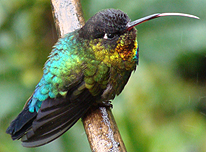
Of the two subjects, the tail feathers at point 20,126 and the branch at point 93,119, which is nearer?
the branch at point 93,119

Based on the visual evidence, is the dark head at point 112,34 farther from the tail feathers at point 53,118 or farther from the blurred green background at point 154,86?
the blurred green background at point 154,86

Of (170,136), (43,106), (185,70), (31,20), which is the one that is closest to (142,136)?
(170,136)

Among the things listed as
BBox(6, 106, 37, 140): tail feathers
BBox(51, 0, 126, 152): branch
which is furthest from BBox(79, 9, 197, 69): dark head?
BBox(6, 106, 37, 140): tail feathers

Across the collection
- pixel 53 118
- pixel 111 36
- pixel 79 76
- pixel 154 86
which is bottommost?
pixel 154 86

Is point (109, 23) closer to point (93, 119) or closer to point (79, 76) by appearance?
point (79, 76)

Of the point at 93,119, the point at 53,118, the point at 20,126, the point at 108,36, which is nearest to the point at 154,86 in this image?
the point at 93,119

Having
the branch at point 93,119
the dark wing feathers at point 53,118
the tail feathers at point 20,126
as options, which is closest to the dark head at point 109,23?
the dark wing feathers at point 53,118
